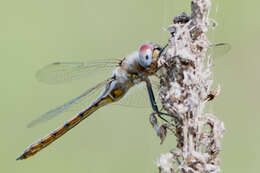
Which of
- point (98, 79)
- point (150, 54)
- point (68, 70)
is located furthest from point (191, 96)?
point (98, 79)

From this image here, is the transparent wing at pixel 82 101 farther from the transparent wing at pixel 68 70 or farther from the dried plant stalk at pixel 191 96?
the dried plant stalk at pixel 191 96

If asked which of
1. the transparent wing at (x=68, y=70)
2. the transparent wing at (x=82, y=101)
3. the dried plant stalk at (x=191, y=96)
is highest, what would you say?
the transparent wing at (x=68, y=70)

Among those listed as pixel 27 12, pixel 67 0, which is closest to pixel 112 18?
pixel 67 0

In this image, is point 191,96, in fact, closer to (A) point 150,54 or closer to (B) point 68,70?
(A) point 150,54

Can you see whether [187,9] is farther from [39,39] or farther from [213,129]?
[213,129]

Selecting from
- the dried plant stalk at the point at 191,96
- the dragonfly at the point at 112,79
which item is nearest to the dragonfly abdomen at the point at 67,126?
the dragonfly at the point at 112,79

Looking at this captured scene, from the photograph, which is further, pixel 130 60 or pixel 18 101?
pixel 18 101

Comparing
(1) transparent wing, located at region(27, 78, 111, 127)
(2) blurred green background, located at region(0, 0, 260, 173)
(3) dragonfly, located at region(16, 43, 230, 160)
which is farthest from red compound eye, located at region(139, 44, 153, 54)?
(2) blurred green background, located at region(0, 0, 260, 173)
